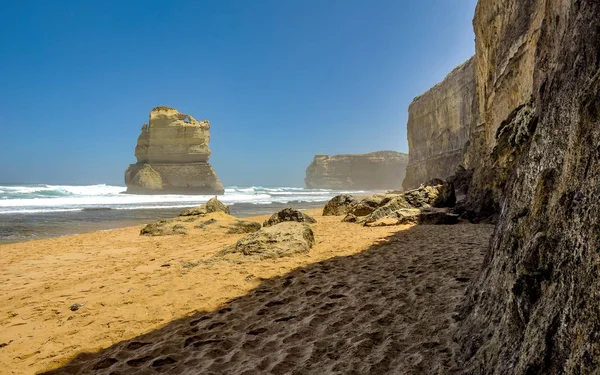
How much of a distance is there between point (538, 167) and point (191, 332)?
11.0 ft

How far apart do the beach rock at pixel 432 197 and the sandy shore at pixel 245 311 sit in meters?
5.05

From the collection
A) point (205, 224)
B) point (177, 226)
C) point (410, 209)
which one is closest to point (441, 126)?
point (410, 209)

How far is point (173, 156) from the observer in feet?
181

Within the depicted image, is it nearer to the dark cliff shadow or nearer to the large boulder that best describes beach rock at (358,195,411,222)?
the large boulder

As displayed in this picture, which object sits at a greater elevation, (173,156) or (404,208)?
(173,156)

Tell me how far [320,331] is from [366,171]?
352ft

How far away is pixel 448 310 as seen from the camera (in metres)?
2.98

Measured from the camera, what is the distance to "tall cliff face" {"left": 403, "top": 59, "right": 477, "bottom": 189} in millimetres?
36656

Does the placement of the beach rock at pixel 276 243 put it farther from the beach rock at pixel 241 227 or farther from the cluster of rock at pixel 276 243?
the beach rock at pixel 241 227

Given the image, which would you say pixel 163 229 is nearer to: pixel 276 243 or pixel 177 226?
pixel 177 226

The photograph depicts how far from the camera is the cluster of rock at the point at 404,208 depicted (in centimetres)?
962

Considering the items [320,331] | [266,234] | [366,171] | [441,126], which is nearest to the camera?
[320,331]

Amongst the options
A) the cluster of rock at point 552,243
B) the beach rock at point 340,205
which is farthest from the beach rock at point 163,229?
the cluster of rock at point 552,243

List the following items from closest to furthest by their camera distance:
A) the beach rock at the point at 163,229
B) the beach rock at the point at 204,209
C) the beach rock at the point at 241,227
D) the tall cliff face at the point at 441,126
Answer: the beach rock at the point at 241,227
the beach rock at the point at 163,229
the beach rock at the point at 204,209
the tall cliff face at the point at 441,126
